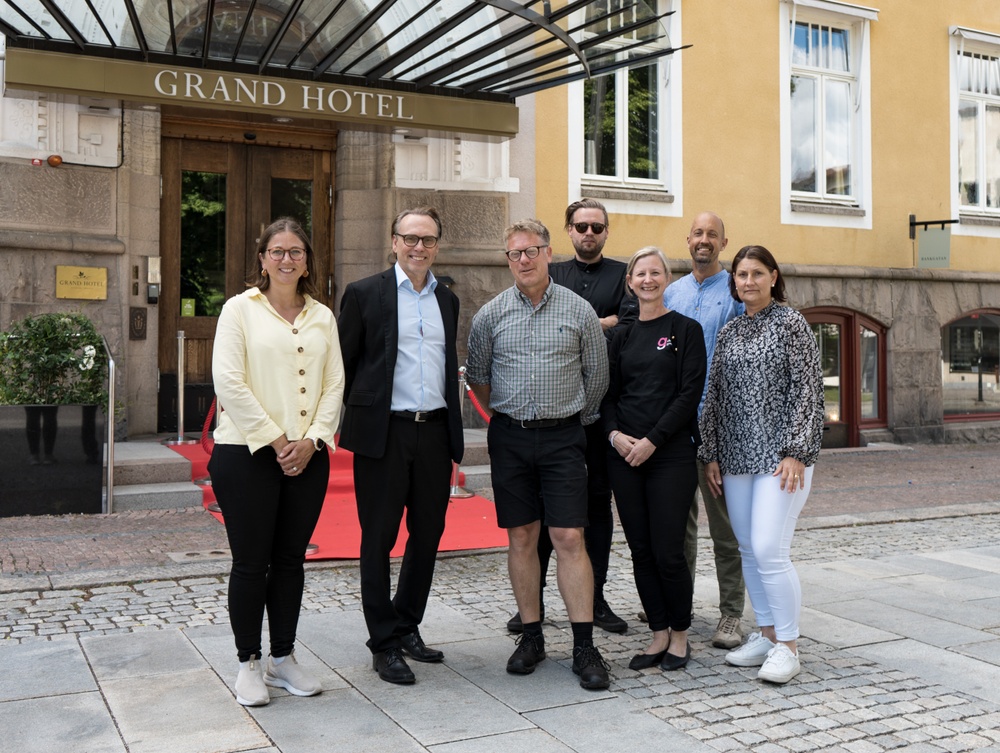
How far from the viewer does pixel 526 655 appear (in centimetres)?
462

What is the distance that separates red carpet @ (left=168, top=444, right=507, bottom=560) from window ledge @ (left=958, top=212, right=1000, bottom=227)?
910cm

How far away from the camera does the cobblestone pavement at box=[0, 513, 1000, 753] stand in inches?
155

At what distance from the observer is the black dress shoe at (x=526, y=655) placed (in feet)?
15.0

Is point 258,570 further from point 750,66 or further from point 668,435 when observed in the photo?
point 750,66

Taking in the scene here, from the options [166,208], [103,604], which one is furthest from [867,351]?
[103,604]

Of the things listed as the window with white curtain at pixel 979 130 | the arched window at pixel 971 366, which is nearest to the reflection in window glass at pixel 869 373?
the arched window at pixel 971 366

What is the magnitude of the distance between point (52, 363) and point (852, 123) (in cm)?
1037

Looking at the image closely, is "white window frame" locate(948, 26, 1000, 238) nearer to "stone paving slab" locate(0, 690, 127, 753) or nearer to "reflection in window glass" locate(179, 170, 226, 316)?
"reflection in window glass" locate(179, 170, 226, 316)

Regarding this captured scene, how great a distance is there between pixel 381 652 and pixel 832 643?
2.15 metres

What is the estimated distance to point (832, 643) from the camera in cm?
513

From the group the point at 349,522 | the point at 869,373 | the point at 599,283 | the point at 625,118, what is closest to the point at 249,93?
the point at 349,522

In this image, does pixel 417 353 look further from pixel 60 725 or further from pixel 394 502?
pixel 60 725

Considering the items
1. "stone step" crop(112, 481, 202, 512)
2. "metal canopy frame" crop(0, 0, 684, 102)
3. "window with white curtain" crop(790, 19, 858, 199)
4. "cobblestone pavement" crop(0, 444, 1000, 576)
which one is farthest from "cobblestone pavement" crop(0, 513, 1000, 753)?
"window with white curtain" crop(790, 19, 858, 199)

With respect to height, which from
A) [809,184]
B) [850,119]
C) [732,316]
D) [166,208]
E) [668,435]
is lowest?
[668,435]
